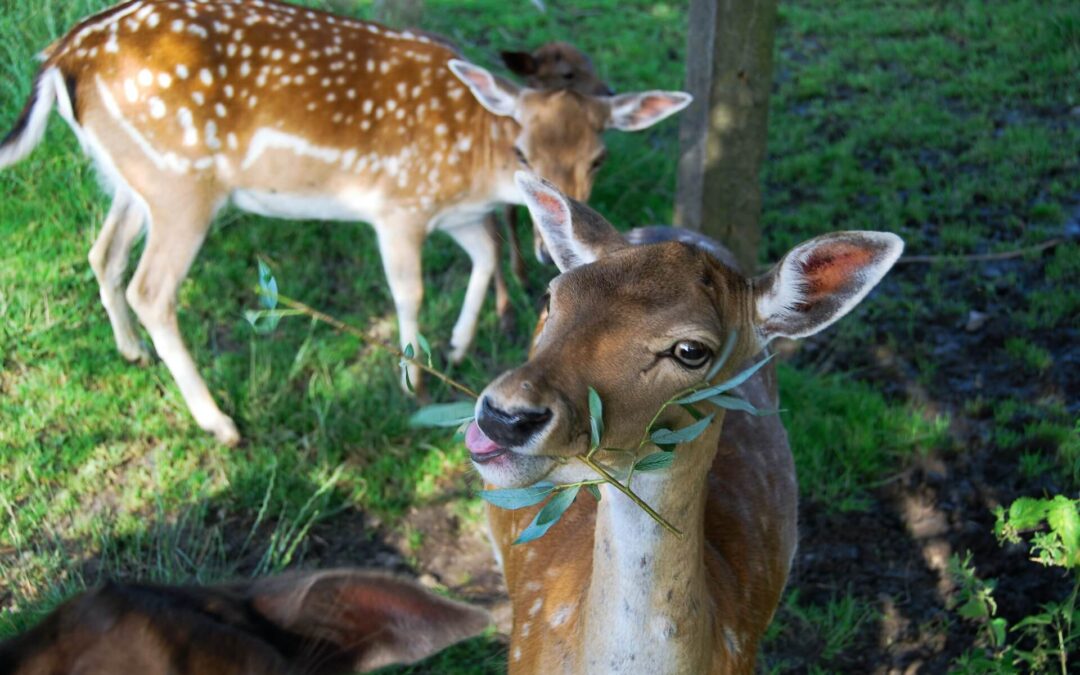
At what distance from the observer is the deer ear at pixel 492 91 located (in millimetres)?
4711

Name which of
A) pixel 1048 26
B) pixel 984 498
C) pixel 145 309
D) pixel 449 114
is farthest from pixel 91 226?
pixel 1048 26

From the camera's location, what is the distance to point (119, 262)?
4664 millimetres

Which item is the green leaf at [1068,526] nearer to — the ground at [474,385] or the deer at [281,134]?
the ground at [474,385]

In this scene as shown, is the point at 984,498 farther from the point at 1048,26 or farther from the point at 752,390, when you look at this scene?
the point at 1048,26

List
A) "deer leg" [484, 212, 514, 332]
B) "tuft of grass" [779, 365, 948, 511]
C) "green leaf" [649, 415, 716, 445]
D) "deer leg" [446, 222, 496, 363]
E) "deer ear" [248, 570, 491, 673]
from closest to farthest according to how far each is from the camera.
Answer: "deer ear" [248, 570, 491, 673], "green leaf" [649, 415, 716, 445], "tuft of grass" [779, 365, 948, 511], "deer leg" [446, 222, 496, 363], "deer leg" [484, 212, 514, 332]

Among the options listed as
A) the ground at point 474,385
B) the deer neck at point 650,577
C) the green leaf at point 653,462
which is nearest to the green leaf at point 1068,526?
the ground at point 474,385

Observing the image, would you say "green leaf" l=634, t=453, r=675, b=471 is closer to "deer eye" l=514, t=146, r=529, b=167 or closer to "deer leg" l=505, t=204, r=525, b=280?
"deer eye" l=514, t=146, r=529, b=167

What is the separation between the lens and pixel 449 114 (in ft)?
15.8

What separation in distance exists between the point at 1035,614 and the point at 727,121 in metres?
2.18

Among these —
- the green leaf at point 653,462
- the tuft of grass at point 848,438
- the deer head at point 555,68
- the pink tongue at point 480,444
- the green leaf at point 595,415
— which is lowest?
the tuft of grass at point 848,438

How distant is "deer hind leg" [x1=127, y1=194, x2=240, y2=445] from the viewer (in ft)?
14.1

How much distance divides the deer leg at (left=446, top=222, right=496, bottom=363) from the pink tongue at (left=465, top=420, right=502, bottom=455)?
2.90m

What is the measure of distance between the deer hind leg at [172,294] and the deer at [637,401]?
2108mm

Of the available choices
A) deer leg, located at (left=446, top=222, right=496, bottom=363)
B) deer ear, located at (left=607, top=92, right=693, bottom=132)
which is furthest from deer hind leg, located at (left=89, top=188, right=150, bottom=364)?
deer ear, located at (left=607, top=92, right=693, bottom=132)
